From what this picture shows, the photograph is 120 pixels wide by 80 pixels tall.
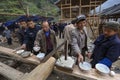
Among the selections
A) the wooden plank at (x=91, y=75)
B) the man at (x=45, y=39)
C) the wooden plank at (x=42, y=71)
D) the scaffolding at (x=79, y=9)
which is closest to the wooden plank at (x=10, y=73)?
the wooden plank at (x=42, y=71)

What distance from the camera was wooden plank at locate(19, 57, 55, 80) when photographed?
1.87m

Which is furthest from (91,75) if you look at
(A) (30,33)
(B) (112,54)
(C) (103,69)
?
(A) (30,33)

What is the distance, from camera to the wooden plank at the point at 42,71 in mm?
1872

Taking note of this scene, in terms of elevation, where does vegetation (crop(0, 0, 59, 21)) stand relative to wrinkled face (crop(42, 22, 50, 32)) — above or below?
above

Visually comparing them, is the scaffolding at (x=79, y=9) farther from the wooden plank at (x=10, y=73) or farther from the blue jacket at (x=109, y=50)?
the wooden plank at (x=10, y=73)

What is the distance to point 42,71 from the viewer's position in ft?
6.70

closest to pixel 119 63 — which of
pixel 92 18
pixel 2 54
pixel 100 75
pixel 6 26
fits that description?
pixel 100 75

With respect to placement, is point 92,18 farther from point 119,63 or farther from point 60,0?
point 119,63

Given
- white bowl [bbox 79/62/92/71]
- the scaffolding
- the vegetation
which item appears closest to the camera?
white bowl [bbox 79/62/92/71]

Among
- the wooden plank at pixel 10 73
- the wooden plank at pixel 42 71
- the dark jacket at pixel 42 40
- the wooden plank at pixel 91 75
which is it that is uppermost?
the dark jacket at pixel 42 40

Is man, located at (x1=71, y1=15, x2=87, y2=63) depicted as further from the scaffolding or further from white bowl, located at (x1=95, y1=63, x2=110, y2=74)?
the scaffolding

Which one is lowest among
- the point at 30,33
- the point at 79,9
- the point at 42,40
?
the point at 42,40

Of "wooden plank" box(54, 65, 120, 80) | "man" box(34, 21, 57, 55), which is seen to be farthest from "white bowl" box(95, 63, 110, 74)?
"man" box(34, 21, 57, 55)

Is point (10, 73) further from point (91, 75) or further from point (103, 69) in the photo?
point (103, 69)
